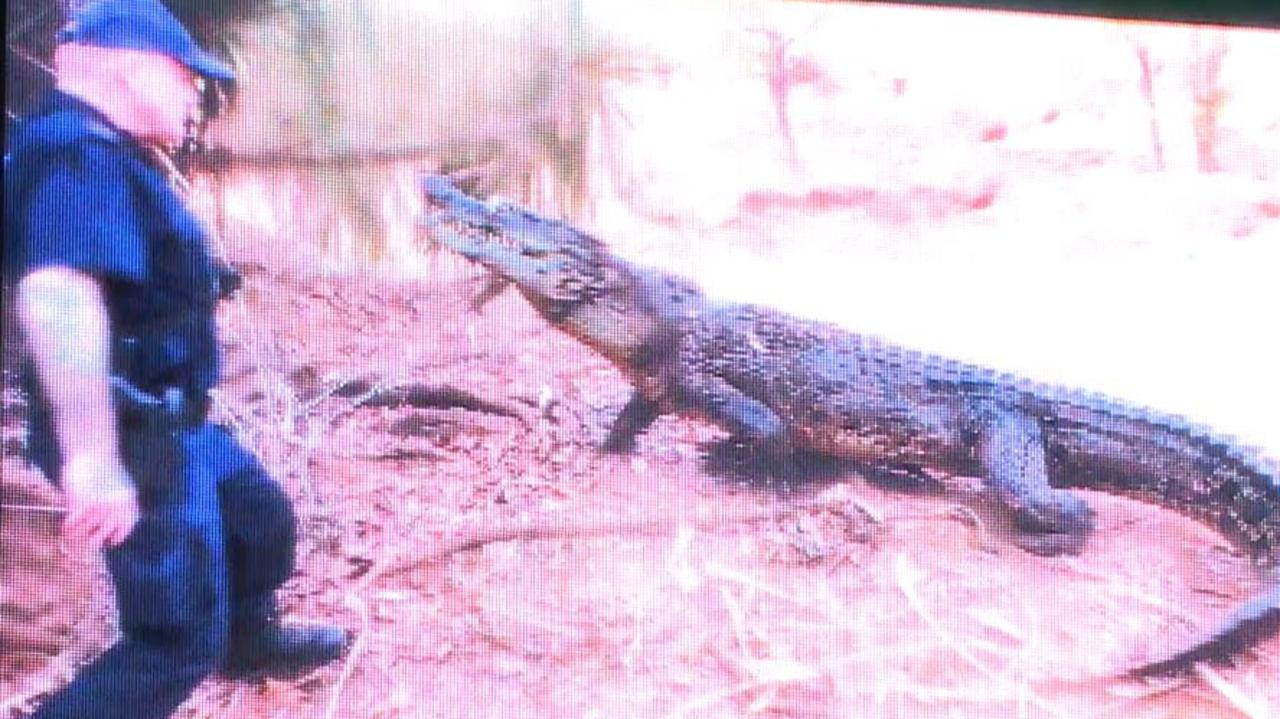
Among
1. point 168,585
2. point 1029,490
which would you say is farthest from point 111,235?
point 1029,490

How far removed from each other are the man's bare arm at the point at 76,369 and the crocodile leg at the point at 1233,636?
144cm

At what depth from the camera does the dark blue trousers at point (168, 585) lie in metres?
1.54

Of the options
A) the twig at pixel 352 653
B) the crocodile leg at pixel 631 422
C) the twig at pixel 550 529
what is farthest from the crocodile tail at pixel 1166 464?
the twig at pixel 352 653

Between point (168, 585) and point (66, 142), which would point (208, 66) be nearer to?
point (66, 142)

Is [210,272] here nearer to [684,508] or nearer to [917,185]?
[684,508]

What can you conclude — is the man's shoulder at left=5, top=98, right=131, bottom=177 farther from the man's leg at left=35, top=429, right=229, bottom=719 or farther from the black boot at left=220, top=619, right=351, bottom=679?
the black boot at left=220, top=619, right=351, bottom=679

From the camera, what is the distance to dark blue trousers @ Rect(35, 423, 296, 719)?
1.54 m

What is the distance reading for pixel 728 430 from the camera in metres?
1.81

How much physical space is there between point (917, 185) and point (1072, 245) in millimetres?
264

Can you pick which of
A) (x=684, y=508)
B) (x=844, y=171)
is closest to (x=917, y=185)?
(x=844, y=171)

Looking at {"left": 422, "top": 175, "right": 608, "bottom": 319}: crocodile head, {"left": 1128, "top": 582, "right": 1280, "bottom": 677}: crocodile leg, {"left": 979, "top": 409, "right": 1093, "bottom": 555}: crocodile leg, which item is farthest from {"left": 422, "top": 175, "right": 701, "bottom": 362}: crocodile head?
{"left": 1128, "top": 582, "right": 1280, "bottom": 677}: crocodile leg

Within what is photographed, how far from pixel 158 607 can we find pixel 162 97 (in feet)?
2.21

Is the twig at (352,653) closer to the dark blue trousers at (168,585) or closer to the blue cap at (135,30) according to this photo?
the dark blue trousers at (168,585)

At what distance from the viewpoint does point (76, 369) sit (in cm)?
149
